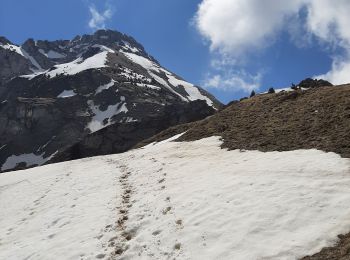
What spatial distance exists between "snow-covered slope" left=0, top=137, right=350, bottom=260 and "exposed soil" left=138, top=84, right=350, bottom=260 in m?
1.75

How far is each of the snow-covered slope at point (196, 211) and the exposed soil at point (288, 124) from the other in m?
1.75

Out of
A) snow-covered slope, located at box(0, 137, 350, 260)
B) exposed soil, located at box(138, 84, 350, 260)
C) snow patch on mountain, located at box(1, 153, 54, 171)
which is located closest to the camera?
snow-covered slope, located at box(0, 137, 350, 260)

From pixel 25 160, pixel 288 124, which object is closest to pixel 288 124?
pixel 288 124

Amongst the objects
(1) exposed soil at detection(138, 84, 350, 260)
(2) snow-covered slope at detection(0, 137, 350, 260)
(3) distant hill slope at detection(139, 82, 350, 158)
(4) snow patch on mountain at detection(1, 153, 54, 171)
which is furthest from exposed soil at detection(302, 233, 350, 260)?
(4) snow patch on mountain at detection(1, 153, 54, 171)

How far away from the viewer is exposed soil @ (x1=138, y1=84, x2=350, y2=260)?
2816cm

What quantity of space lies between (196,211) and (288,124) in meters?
16.2

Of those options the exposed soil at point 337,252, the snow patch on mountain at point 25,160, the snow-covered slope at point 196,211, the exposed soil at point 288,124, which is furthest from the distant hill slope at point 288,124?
the snow patch on mountain at point 25,160

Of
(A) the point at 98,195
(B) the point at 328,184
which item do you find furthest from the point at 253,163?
(A) the point at 98,195

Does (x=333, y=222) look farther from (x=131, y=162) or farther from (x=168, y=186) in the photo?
(x=131, y=162)

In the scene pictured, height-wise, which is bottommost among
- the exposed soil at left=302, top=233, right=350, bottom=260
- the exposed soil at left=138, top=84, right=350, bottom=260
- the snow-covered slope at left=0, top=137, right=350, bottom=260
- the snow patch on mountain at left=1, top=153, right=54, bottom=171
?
the exposed soil at left=302, top=233, right=350, bottom=260

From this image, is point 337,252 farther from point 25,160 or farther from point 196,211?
point 25,160

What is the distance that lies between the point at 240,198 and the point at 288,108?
20.9 m

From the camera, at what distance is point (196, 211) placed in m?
20.3

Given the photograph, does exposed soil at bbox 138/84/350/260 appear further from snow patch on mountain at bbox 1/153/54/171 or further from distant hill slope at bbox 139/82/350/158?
snow patch on mountain at bbox 1/153/54/171
